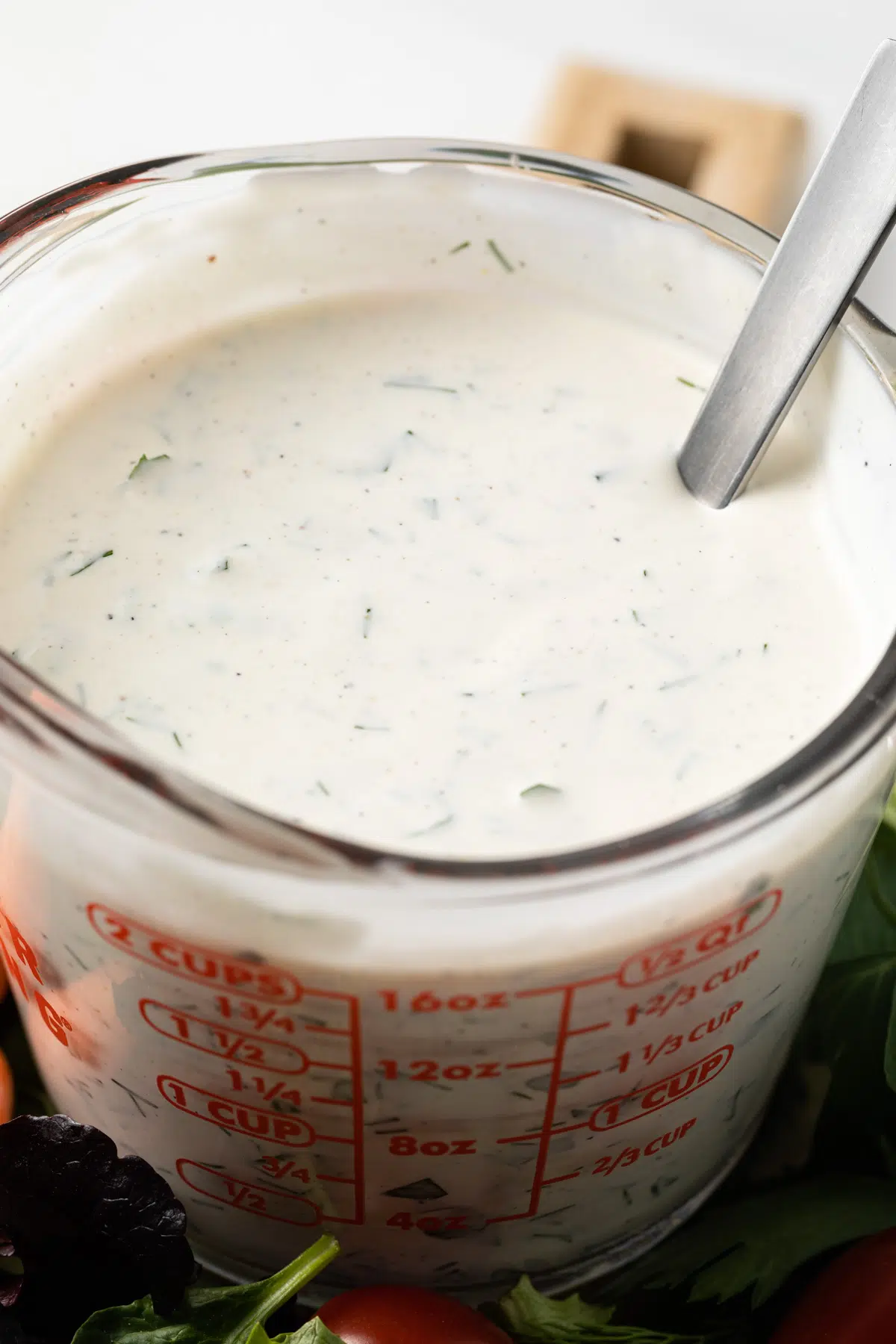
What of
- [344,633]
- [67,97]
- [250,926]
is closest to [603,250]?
[344,633]

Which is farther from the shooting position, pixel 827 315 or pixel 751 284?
pixel 751 284

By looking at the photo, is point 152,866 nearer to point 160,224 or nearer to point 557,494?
point 557,494

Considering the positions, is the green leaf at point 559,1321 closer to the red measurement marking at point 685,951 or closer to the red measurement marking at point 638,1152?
the red measurement marking at point 638,1152

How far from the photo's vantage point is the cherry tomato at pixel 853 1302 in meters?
0.79

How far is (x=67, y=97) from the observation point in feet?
5.39

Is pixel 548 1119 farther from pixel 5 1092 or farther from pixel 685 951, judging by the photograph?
pixel 5 1092

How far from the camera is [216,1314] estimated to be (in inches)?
28.6

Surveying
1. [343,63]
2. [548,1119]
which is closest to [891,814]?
[548,1119]

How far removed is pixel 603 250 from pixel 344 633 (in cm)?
37

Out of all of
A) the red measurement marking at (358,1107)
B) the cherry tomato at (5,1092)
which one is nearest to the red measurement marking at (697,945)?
the red measurement marking at (358,1107)

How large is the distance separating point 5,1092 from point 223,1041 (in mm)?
287

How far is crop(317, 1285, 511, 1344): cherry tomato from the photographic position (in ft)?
2.40

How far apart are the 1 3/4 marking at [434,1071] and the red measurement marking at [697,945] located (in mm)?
68

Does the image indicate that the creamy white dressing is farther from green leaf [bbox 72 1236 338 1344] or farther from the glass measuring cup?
green leaf [bbox 72 1236 338 1344]
